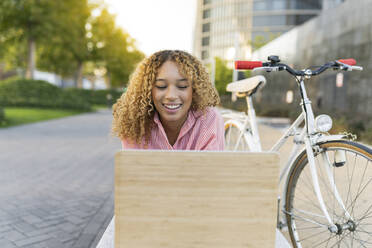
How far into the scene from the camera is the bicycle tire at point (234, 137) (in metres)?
3.54

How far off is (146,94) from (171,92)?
17 centimetres

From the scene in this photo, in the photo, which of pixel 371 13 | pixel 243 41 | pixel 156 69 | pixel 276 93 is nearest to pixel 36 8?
pixel 276 93

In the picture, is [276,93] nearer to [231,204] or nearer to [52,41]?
[52,41]

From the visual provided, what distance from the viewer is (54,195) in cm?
445

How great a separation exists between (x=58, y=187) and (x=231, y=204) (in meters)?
3.92

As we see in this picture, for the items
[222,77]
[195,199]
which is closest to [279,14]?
[222,77]

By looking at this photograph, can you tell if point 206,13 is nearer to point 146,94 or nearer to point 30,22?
point 30,22

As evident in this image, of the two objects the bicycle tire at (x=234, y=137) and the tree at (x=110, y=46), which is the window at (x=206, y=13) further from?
the bicycle tire at (x=234, y=137)

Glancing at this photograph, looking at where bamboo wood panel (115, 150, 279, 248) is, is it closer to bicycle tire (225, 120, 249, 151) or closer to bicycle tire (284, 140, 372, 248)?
bicycle tire (284, 140, 372, 248)

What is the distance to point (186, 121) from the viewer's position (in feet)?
7.56

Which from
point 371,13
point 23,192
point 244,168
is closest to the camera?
point 244,168

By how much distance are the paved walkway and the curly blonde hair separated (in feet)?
4.40

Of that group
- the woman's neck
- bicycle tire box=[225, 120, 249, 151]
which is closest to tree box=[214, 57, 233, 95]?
bicycle tire box=[225, 120, 249, 151]

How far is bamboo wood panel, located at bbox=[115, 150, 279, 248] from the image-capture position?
1.47 meters
